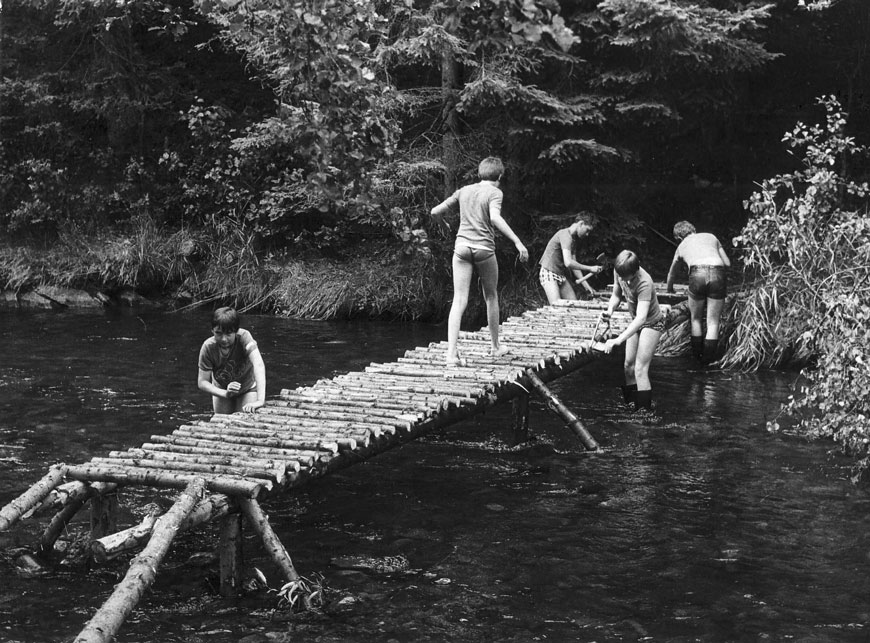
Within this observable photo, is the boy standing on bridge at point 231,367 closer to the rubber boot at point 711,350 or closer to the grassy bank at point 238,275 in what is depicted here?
the rubber boot at point 711,350

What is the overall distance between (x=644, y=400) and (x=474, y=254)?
2954 mm

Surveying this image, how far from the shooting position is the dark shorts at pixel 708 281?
42.3ft

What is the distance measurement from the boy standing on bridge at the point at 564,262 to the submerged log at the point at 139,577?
312 inches

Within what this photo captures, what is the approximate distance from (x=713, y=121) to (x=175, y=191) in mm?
10255

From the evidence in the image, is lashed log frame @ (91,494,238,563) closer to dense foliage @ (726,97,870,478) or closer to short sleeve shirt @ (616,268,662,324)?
dense foliage @ (726,97,870,478)

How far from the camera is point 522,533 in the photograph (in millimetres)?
7375

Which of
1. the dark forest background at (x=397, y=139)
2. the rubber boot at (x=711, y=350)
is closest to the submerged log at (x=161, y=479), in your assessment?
the dark forest background at (x=397, y=139)

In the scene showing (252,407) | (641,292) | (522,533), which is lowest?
(522,533)

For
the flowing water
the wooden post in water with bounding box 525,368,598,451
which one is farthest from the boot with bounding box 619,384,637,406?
the wooden post in water with bounding box 525,368,598,451

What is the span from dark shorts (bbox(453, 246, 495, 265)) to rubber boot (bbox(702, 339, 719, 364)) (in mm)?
5217

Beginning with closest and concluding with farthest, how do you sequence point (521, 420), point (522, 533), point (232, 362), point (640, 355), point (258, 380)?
point (522, 533)
point (258, 380)
point (232, 362)
point (521, 420)
point (640, 355)

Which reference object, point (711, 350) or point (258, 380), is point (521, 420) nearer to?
point (258, 380)

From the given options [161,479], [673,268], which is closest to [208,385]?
[161,479]

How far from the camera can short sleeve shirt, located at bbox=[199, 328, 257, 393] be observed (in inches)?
313
